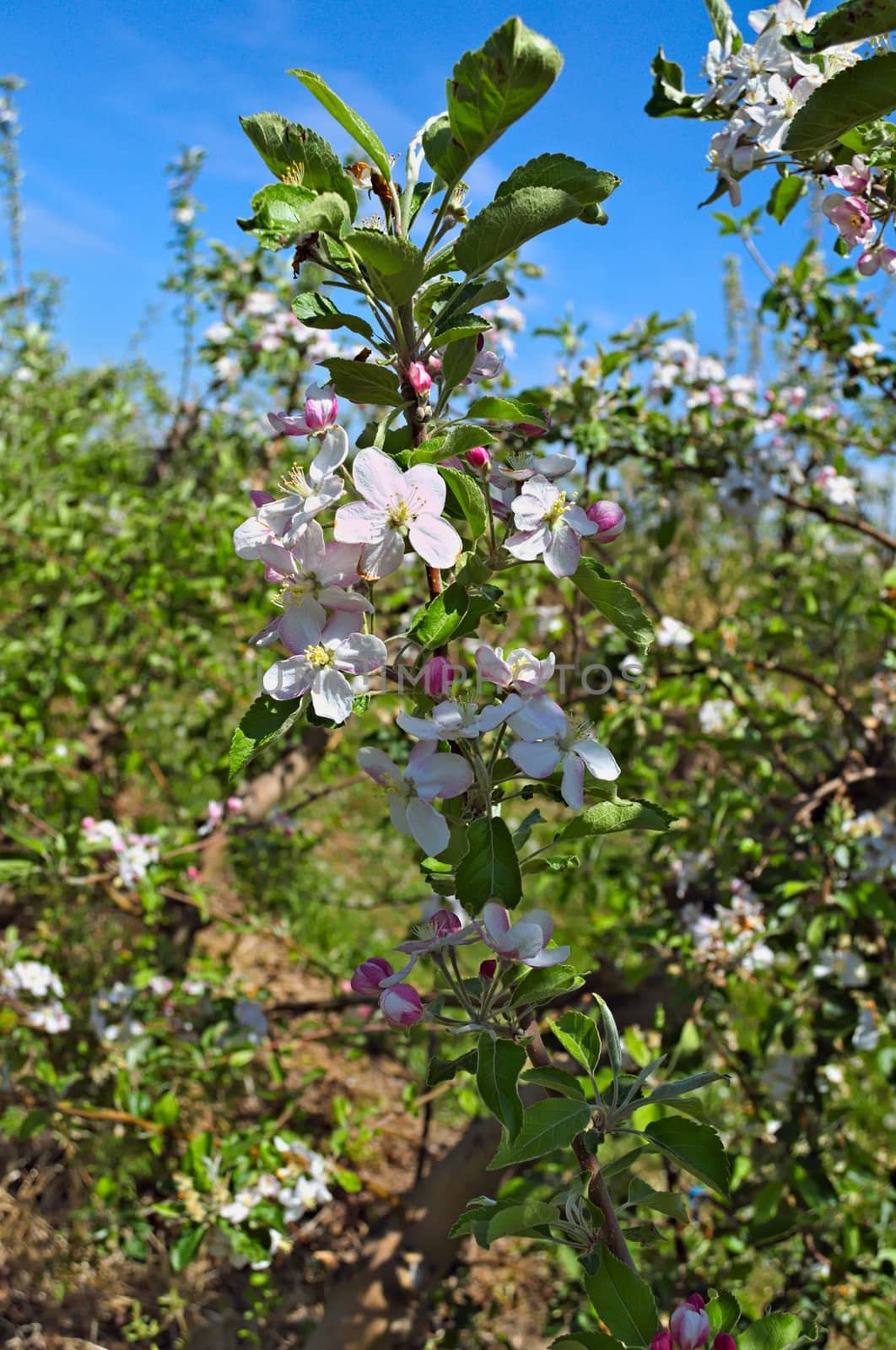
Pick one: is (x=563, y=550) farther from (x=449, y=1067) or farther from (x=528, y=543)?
(x=449, y=1067)

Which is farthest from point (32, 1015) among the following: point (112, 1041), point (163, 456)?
point (163, 456)

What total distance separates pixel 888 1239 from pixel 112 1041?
182cm

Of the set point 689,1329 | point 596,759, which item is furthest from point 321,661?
point 689,1329

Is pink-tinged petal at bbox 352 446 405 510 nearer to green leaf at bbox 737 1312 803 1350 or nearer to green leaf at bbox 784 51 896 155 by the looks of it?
green leaf at bbox 784 51 896 155

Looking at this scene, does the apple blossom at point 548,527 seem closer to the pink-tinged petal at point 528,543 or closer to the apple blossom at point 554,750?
the pink-tinged petal at point 528,543

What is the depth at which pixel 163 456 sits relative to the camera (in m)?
3.86

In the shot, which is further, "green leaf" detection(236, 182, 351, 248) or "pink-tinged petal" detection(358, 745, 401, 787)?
"pink-tinged petal" detection(358, 745, 401, 787)

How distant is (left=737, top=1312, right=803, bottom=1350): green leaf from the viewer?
2.55 ft

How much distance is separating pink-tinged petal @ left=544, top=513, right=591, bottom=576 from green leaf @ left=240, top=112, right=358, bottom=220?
289 mm

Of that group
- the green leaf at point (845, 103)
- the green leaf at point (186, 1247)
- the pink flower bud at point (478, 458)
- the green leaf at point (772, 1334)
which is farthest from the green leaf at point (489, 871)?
the green leaf at point (186, 1247)

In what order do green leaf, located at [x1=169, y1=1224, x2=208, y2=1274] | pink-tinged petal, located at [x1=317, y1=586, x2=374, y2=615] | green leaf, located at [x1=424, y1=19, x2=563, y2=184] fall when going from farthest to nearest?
green leaf, located at [x1=169, y1=1224, x2=208, y2=1274] → pink-tinged petal, located at [x1=317, y1=586, x2=374, y2=615] → green leaf, located at [x1=424, y1=19, x2=563, y2=184]

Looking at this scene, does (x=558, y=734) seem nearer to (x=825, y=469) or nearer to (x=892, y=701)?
(x=892, y=701)

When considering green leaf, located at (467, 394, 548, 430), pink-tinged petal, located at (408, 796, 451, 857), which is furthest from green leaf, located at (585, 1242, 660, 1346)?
green leaf, located at (467, 394, 548, 430)

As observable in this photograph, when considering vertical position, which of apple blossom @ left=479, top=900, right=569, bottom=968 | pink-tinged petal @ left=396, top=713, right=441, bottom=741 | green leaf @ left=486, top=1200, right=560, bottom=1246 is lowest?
green leaf @ left=486, top=1200, right=560, bottom=1246
